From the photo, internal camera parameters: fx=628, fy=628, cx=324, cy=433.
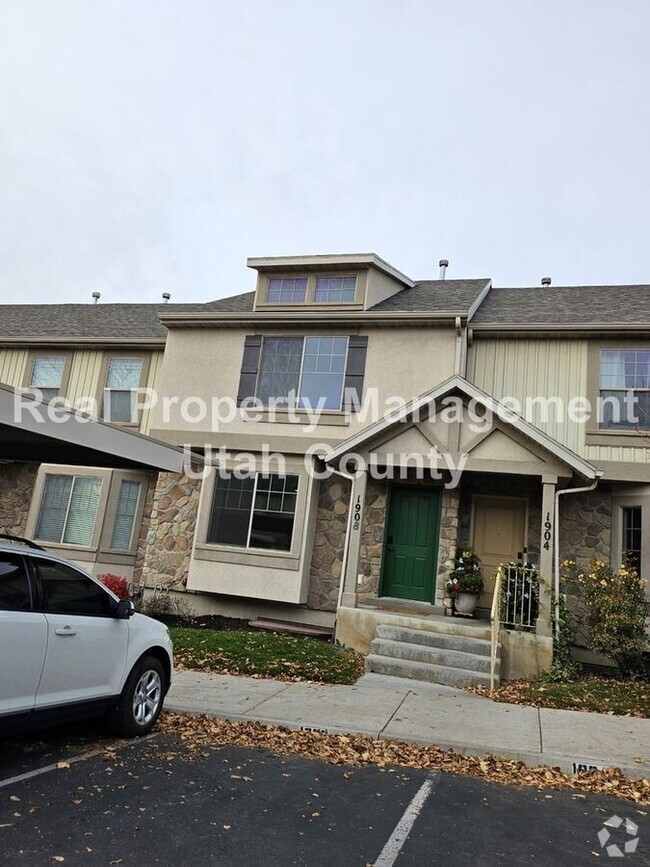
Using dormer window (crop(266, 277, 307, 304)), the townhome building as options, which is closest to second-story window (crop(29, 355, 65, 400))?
the townhome building

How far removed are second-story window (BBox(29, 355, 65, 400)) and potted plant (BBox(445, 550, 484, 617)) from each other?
10528mm

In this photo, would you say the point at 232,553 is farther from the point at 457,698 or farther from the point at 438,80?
the point at 438,80

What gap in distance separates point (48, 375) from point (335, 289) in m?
7.62

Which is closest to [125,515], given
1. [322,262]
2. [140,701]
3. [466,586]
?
[322,262]

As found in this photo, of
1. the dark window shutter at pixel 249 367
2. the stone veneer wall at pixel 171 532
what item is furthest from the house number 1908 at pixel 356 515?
the stone veneer wall at pixel 171 532

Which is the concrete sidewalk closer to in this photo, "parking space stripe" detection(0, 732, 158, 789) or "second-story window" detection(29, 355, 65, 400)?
"parking space stripe" detection(0, 732, 158, 789)

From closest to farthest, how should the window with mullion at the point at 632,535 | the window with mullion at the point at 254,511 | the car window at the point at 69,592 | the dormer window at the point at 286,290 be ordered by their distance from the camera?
the car window at the point at 69,592
the window with mullion at the point at 632,535
the window with mullion at the point at 254,511
the dormer window at the point at 286,290

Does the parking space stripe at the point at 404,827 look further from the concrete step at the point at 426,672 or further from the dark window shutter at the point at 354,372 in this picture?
the dark window shutter at the point at 354,372

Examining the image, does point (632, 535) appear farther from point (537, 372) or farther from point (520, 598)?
point (537, 372)

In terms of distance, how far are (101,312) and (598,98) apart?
1358 centimetres

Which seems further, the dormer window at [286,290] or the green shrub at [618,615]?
the dormer window at [286,290]

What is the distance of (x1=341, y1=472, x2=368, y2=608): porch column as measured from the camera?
10.7 metres

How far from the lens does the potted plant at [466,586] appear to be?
11.2 meters

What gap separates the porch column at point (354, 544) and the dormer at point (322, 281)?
14.3 ft
